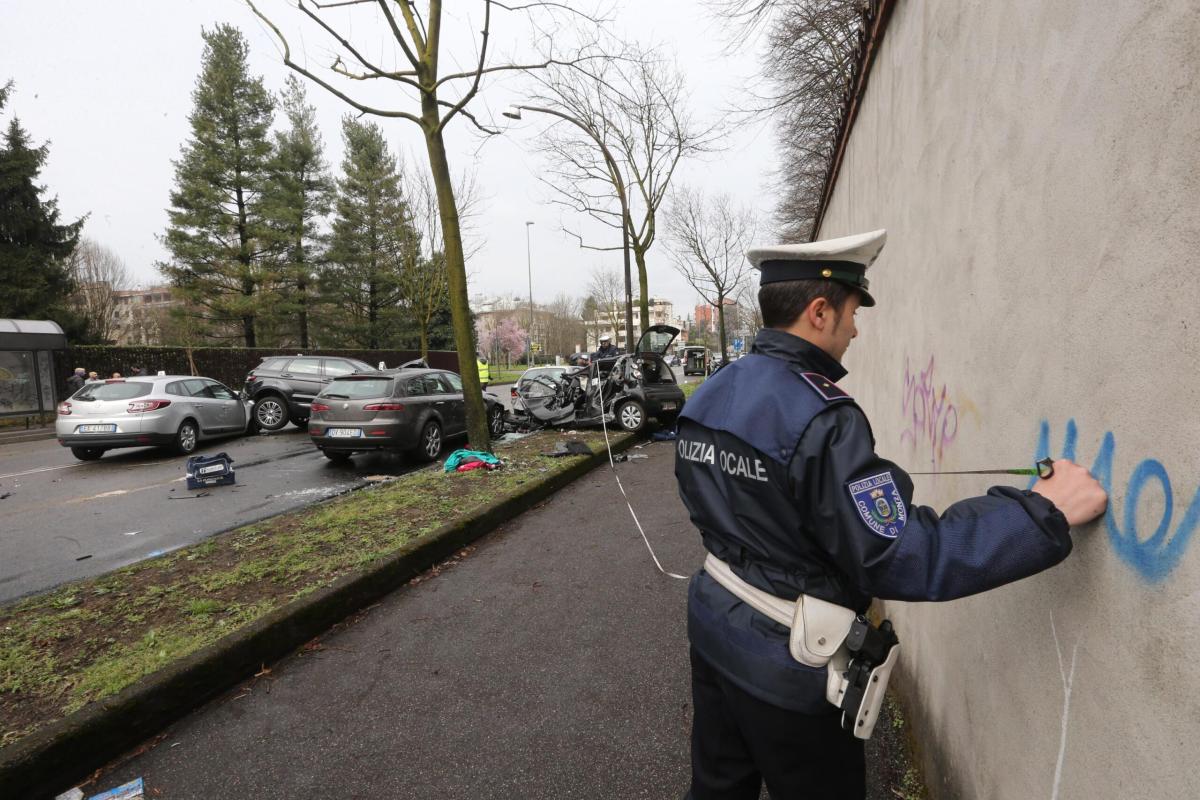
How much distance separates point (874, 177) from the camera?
430 centimetres

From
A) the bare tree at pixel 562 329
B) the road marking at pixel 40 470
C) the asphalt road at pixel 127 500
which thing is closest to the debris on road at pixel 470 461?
the asphalt road at pixel 127 500

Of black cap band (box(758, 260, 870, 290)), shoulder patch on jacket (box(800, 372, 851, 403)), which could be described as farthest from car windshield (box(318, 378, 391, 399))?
shoulder patch on jacket (box(800, 372, 851, 403))

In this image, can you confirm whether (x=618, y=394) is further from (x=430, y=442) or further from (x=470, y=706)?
(x=470, y=706)

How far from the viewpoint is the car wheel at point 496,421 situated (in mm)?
13480

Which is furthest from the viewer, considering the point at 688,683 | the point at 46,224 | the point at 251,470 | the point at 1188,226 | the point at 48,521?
the point at 46,224

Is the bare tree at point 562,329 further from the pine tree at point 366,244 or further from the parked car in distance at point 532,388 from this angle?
the parked car in distance at point 532,388

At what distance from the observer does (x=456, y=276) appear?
29.0 feet

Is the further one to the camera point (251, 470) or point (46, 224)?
point (46, 224)

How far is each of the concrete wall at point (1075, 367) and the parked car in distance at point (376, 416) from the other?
336 inches

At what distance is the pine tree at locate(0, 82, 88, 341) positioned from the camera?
74.0 feet

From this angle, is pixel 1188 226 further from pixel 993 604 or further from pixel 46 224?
pixel 46 224

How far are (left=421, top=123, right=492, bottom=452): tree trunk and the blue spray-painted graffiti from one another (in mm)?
7844

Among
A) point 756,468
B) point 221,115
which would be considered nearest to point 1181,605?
point 756,468

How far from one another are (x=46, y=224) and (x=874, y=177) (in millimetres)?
31524
